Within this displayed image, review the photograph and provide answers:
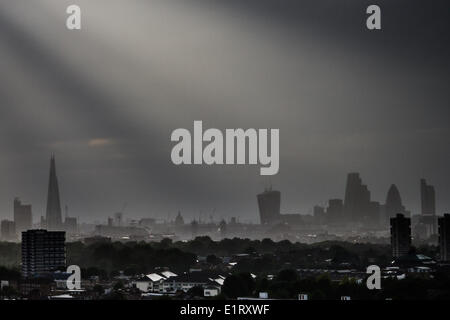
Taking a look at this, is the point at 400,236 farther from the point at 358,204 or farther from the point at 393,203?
the point at 358,204

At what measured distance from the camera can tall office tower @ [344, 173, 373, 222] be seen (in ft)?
219

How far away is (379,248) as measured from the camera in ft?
212

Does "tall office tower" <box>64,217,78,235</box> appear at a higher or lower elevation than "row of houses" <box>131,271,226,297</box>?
higher

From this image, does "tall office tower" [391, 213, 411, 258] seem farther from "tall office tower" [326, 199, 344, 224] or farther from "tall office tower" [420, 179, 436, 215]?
"tall office tower" [326, 199, 344, 224]

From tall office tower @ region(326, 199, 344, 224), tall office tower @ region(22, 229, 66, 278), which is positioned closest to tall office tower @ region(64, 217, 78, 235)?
tall office tower @ region(326, 199, 344, 224)

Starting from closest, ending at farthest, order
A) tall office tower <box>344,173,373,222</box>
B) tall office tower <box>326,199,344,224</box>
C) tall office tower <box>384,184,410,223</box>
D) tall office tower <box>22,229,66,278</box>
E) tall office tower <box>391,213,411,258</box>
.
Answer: tall office tower <box>22,229,66,278</box> < tall office tower <box>391,213,411,258</box> < tall office tower <box>384,184,410,223</box> < tall office tower <box>344,173,373,222</box> < tall office tower <box>326,199,344,224</box>

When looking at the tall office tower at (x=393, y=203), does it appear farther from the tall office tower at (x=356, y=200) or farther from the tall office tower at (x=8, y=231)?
the tall office tower at (x=8, y=231)

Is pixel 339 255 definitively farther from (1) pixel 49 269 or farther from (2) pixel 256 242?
(1) pixel 49 269

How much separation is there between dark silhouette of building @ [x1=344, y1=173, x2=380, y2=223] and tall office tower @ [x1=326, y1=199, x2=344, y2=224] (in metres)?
0.55

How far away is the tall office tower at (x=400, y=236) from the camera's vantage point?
53625 mm

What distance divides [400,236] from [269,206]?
19.1m

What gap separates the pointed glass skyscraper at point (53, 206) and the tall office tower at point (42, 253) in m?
3.10
